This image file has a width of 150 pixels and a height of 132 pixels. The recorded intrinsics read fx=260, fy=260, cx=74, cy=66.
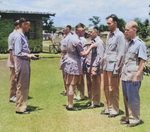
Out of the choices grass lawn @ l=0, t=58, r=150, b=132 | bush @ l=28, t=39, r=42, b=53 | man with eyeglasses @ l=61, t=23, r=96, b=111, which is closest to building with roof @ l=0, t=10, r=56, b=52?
bush @ l=28, t=39, r=42, b=53

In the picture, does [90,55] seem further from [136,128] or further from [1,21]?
[1,21]

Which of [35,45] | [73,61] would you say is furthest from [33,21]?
[73,61]

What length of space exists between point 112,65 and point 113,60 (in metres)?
0.11

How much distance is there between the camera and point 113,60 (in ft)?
19.0

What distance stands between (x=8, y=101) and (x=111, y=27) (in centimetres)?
377

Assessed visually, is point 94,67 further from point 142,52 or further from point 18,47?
point 18,47

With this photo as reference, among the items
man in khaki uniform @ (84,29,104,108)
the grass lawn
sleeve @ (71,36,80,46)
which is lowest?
the grass lawn

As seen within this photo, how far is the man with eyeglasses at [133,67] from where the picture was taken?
5.04m

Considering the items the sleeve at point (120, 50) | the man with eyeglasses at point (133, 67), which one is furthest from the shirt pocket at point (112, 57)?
the man with eyeglasses at point (133, 67)

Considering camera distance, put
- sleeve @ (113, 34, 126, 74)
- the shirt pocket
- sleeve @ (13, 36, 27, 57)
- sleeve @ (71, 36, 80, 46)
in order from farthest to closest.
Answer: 1. sleeve @ (71, 36, 80, 46)
2. sleeve @ (13, 36, 27, 57)
3. the shirt pocket
4. sleeve @ (113, 34, 126, 74)

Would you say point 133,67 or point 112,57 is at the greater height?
point 112,57

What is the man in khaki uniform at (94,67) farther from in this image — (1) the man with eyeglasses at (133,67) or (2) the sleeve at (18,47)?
(2) the sleeve at (18,47)

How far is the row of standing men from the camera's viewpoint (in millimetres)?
5137

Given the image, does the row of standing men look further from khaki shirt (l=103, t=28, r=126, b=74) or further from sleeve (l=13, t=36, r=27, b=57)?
sleeve (l=13, t=36, r=27, b=57)
